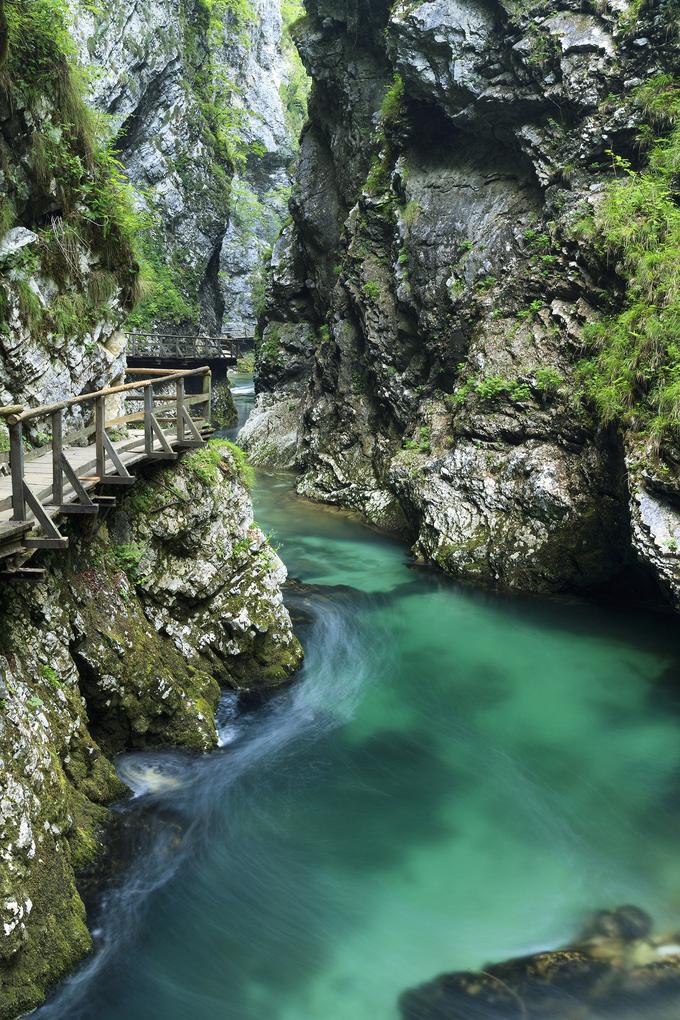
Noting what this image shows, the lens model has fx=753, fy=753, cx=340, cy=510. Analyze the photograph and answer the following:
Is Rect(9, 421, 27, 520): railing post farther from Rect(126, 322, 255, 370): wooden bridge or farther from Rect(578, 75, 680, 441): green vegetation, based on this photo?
Rect(126, 322, 255, 370): wooden bridge

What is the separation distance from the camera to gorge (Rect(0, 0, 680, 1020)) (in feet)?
20.8

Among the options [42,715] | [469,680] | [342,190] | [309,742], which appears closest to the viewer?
[42,715]

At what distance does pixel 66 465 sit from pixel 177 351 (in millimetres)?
27878

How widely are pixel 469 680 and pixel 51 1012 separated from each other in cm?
731

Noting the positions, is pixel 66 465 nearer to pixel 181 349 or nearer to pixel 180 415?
pixel 180 415

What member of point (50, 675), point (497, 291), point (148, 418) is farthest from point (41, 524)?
point (497, 291)

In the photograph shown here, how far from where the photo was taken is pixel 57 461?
265 inches

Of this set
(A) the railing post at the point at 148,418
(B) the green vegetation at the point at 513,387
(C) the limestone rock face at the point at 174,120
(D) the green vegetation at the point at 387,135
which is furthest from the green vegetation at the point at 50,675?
(C) the limestone rock face at the point at 174,120

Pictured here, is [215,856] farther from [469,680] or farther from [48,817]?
[469,680]

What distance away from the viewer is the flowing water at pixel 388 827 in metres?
6.23

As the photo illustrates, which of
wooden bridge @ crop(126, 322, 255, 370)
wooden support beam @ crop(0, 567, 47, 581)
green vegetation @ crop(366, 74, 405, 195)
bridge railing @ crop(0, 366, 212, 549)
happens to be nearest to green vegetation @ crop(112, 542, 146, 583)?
bridge railing @ crop(0, 366, 212, 549)

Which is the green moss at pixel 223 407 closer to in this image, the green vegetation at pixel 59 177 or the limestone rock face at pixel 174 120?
the limestone rock face at pixel 174 120

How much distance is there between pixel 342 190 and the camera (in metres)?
24.0

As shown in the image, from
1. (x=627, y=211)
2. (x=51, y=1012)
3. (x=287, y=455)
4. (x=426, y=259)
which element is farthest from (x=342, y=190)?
(x=51, y=1012)
